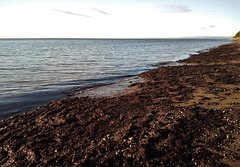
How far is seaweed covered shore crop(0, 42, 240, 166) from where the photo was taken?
4.17m

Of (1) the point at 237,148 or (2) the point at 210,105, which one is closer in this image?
(1) the point at 237,148

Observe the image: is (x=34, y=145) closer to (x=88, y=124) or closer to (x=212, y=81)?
(x=88, y=124)

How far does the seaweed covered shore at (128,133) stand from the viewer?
4172 millimetres

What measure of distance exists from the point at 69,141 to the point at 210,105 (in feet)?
21.1

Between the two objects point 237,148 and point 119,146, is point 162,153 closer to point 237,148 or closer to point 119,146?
point 119,146

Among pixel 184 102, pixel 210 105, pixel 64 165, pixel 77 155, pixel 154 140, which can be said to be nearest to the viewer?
pixel 64 165

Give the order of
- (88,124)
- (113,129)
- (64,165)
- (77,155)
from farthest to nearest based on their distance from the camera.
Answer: (88,124) < (113,129) < (77,155) < (64,165)

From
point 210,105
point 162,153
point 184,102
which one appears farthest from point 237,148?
point 184,102

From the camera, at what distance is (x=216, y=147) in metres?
4.46

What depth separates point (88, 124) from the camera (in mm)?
6016

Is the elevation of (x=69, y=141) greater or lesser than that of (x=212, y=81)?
lesser

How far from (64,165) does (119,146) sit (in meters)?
1.58

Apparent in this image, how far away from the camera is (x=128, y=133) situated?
5227mm

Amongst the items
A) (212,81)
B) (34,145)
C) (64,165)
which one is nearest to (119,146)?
(64,165)
